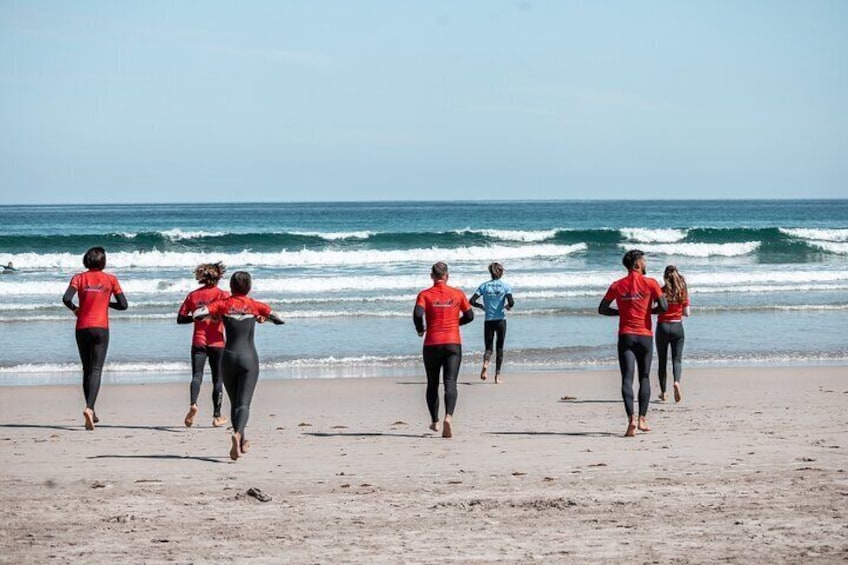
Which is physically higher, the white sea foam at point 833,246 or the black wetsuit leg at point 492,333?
the black wetsuit leg at point 492,333

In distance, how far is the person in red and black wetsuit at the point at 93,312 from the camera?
10016 mm

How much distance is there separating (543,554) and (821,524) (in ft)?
5.51

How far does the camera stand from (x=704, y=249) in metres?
46.3

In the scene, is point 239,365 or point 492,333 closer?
point 239,365

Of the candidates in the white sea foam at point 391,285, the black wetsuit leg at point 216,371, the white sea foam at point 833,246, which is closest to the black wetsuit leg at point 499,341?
the black wetsuit leg at point 216,371

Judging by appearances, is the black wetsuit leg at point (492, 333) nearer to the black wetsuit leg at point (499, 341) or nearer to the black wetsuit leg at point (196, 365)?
the black wetsuit leg at point (499, 341)

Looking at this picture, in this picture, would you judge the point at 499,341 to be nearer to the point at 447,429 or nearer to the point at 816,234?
the point at 447,429

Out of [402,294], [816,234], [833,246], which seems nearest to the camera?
[402,294]

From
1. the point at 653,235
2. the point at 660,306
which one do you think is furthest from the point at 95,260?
the point at 653,235

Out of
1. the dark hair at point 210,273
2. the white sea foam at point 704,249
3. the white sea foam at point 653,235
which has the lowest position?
the white sea foam at point 704,249

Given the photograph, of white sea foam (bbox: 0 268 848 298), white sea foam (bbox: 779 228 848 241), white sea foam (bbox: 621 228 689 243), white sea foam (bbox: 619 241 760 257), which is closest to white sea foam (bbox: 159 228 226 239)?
white sea foam (bbox: 0 268 848 298)

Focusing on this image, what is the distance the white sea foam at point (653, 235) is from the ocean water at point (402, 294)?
0.11m

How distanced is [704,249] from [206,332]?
1528 inches

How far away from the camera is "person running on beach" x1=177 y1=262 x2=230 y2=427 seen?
9.74 metres
